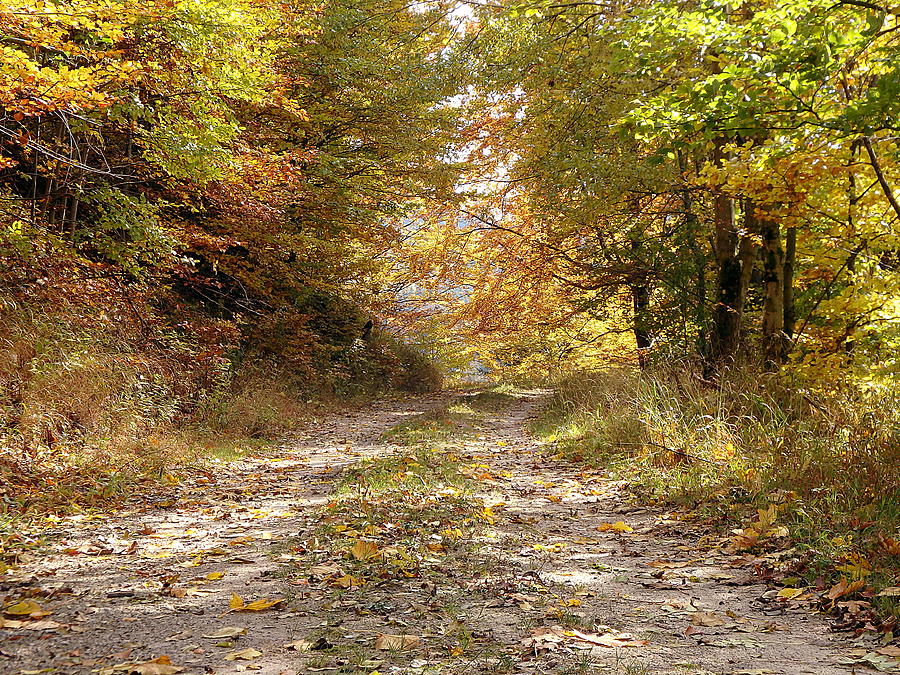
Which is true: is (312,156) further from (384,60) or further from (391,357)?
(391,357)

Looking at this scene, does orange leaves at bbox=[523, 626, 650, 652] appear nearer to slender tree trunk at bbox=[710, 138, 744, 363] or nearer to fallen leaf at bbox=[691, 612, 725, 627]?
fallen leaf at bbox=[691, 612, 725, 627]

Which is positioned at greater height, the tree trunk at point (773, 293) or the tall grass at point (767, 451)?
the tree trunk at point (773, 293)

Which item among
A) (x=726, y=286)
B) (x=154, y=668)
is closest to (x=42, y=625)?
(x=154, y=668)

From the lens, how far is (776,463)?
573cm

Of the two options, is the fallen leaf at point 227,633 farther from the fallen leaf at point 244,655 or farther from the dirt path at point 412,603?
the fallen leaf at point 244,655

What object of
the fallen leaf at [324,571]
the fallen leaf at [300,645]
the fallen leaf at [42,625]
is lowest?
the fallen leaf at [324,571]

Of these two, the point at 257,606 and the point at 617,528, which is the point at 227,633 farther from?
the point at 617,528

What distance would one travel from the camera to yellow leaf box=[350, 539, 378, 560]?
4.36 metres

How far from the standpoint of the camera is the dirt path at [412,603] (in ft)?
9.69

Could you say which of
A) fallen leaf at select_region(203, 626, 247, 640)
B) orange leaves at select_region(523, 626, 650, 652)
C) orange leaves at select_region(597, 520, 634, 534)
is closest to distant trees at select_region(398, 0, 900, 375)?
orange leaves at select_region(597, 520, 634, 534)

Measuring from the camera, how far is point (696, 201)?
1199 centimetres

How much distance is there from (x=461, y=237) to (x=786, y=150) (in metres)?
12.0

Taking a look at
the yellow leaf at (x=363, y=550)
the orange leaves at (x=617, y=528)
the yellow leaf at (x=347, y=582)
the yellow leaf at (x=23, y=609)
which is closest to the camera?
the yellow leaf at (x=23, y=609)

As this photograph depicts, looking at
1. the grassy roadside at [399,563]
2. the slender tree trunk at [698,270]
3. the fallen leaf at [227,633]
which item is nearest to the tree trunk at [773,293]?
the slender tree trunk at [698,270]
